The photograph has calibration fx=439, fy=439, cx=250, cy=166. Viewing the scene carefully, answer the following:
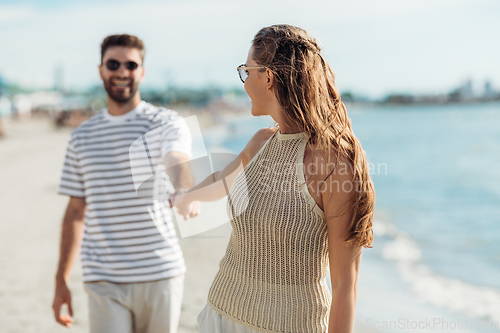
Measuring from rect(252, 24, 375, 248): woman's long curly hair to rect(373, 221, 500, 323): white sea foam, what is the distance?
5.07 meters

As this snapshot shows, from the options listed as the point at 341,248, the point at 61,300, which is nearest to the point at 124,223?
the point at 61,300

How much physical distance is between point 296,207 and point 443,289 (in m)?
6.12

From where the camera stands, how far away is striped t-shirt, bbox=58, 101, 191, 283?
7.74 ft

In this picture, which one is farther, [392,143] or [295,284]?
[392,143]

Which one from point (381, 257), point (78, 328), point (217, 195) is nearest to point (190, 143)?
point (217, 195)

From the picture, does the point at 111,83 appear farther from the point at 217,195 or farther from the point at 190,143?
the point at 217,195

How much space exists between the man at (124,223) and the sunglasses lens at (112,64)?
→ 13 millimetres

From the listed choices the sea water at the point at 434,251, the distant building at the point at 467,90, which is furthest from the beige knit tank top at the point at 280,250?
the distant building at the point at 467,90

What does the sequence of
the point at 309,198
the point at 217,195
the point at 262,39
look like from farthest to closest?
the point at 217,195 < the point at 262,39 < the point at 309,198

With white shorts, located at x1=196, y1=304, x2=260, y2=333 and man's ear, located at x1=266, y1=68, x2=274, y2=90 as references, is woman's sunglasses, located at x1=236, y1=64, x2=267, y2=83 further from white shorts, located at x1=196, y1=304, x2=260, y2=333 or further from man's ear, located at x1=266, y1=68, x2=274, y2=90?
white shorts, located at x1=196, y1=304, x2=260, y2=333

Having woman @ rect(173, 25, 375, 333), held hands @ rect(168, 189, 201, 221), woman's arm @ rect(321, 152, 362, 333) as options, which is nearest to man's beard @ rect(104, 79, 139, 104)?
held hands @ rect(168, 189, 201, 221)

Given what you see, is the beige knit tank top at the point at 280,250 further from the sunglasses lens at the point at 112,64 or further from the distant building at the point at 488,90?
the distant building at the point at 488,90

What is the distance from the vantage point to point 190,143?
206 cm

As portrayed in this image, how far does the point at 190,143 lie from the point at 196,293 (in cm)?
367
